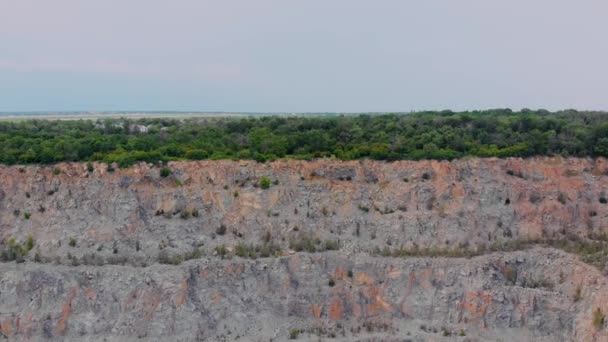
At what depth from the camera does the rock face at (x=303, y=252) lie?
22.3 metres

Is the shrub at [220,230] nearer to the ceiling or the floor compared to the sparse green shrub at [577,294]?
nearer to the ceiling

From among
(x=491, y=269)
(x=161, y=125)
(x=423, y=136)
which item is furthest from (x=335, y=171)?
(x=161, y=125)

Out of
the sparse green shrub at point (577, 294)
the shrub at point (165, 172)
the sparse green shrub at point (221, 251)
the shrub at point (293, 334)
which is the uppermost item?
the shrub at point (165, 172)

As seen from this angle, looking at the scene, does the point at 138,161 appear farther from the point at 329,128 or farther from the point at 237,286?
the point at 329,128

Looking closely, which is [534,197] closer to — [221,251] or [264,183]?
[264,183]

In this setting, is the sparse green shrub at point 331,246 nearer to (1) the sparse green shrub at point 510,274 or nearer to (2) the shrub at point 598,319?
(1) the sparse green shrub at point 510,274

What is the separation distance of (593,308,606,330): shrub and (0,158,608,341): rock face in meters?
0.05

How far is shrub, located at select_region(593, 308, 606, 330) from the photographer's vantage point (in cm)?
2053

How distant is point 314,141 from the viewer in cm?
3045

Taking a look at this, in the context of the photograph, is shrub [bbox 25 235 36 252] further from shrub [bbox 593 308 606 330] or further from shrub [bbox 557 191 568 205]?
shrub [bbox 557 191 568 205]

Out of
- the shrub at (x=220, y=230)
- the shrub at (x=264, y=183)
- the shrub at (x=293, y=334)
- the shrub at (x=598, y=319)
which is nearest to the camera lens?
the shrub at (x=598, y=319)

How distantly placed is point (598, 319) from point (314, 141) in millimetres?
15429

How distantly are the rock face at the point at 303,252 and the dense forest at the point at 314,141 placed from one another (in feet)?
2.94

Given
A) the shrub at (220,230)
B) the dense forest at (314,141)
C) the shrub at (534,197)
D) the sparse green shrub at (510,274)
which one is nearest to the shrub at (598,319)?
the sparse green shrub at (510,274)
